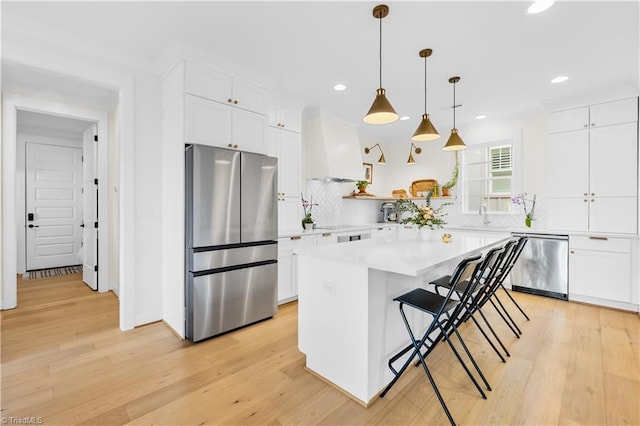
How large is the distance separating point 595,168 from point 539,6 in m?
2.71

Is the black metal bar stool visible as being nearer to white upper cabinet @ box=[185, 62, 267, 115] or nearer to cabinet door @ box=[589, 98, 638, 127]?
white upper cabinet @ box=[185, 62, 267, 115]

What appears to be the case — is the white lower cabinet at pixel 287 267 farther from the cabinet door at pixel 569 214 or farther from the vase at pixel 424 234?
the cabinet door at pixel 569 214

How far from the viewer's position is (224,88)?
2912 millimetres

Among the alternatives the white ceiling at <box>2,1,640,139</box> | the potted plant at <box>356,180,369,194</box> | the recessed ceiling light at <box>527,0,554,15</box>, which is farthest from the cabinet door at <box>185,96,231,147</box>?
the potted plant at <box>356,180,369,194</box>

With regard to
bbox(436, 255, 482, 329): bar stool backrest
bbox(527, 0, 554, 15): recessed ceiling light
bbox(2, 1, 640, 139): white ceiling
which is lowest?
bbox(436, 255, 482, 329): bar stool backrest

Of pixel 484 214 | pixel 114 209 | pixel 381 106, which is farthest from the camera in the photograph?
pixel 484 214

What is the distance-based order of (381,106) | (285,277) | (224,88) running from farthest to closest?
1. (285,277)
2. (224,88)
3. (381,106)

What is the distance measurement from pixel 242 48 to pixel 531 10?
2.32 metres

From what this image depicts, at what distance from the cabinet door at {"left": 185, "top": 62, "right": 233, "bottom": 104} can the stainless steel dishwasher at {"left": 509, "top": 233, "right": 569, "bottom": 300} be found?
4.17 m

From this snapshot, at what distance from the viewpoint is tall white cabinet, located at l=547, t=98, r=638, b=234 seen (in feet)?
11.6

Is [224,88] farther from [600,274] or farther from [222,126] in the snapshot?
[600,274]

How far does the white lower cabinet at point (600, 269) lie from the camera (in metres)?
3.47

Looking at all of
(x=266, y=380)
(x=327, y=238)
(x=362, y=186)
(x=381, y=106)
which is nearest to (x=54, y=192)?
(x=327, y=238)

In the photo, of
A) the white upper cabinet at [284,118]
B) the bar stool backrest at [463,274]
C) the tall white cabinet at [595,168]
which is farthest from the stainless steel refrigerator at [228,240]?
the tall white cabinet at [595,168]
